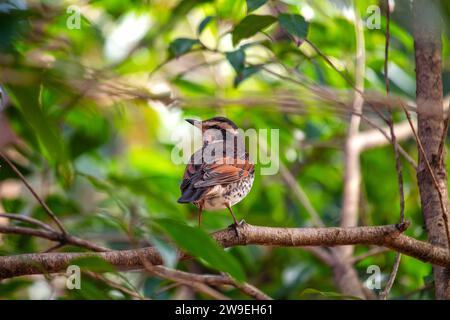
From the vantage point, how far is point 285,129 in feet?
17.4

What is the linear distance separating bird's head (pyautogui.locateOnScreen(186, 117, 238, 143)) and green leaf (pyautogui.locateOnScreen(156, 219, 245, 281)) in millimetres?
2329

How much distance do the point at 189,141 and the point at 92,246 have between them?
2.04 meters

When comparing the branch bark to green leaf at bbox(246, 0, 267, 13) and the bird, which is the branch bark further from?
the bird

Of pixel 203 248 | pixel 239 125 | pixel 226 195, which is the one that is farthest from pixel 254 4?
pixel 239 125

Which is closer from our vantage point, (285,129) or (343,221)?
(343,221)

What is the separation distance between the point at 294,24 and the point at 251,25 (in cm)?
24

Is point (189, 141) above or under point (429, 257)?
above

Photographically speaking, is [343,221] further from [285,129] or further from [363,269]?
[285,129]

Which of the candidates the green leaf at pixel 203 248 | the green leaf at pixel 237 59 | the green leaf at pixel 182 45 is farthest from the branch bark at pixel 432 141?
the green leaf at pixel 203 248

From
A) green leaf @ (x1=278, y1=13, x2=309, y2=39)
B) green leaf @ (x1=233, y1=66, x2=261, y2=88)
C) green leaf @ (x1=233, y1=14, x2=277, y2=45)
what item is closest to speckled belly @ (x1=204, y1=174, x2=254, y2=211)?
green leaf @ (x1=233, y1=66, x2=261, y2=88)

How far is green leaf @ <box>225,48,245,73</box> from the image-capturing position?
3598 millimetres
